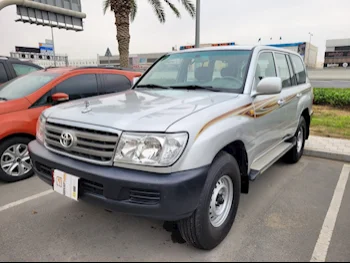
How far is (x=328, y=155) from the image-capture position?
5203 millimetres

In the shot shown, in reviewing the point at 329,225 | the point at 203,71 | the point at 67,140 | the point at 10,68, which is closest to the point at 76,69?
the point at 10,68

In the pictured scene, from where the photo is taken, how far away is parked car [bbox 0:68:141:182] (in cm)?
386

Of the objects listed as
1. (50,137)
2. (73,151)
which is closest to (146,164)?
(73,151)

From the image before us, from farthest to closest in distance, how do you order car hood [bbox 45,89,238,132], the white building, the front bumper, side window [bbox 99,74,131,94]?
1. the white building
2. side window [bbox 99,74,131,94]
3. car hood [bbox 45,89,238,132]
4. the front bumper

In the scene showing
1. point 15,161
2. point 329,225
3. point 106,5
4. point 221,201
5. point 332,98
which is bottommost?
point 329,225

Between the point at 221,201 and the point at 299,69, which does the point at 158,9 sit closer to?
the point at 299,69

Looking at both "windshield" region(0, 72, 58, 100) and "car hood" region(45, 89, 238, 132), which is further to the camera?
"windshield" region(0, 72, 58, 100)

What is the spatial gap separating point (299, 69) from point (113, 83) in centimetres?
342

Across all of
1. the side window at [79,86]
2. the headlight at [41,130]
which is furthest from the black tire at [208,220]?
the side window at [79,86]

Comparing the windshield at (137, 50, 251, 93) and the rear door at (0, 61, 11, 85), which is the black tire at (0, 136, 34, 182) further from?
the rear door at (0, 61, 11, 85)

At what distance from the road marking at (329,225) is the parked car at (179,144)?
80 cm

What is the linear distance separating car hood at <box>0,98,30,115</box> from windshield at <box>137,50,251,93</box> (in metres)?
1.73

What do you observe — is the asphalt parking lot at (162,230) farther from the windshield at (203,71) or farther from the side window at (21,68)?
the side window at (21,68)

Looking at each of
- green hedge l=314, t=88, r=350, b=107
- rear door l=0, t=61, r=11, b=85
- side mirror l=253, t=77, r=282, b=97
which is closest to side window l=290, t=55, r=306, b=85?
side mirror l=253, t=77, r=282, b=97
